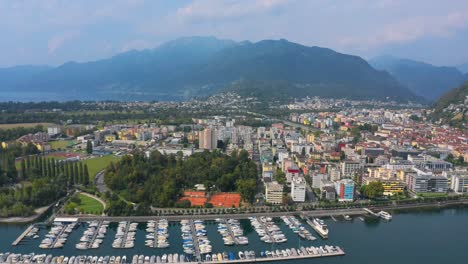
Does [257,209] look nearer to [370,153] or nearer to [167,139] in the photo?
[370,153]

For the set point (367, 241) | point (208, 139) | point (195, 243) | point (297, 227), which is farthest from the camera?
point (208, 139)

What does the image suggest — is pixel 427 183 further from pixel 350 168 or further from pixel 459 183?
pixel 350 168

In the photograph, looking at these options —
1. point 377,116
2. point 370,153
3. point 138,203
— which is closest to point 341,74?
point 377,116

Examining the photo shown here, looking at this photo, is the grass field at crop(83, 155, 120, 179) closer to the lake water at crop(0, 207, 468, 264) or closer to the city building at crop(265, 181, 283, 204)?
the lake water at crop(0, 207, 468, 264)

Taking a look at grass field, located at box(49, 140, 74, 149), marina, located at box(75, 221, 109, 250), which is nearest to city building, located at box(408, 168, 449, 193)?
marina, located at box(75, 221, 109, 250)

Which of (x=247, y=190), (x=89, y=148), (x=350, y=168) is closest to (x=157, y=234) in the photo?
(x=247, y=190)
